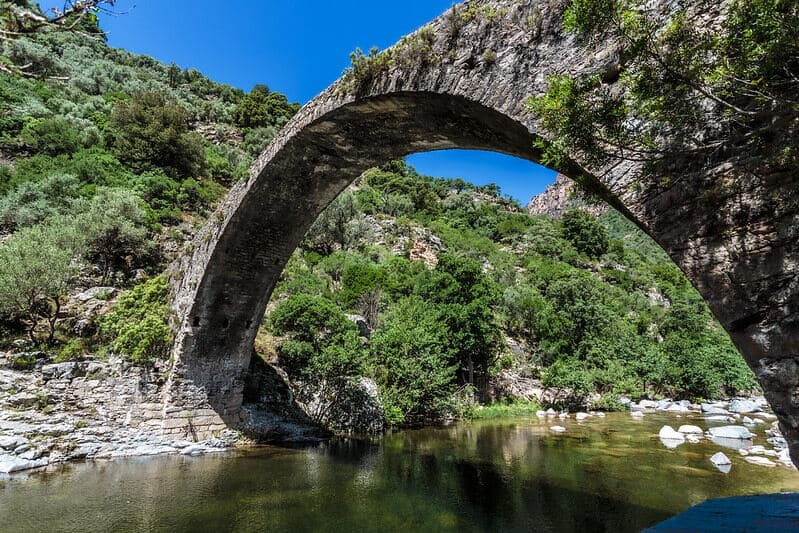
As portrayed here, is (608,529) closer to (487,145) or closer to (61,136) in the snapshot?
(487,145)

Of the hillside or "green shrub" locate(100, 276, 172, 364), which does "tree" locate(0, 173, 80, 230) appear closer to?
the hillside

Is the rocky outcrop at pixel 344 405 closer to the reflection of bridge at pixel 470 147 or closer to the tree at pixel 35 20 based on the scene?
the reflection of bridge at pixel 470 147

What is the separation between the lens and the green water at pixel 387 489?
6012mm

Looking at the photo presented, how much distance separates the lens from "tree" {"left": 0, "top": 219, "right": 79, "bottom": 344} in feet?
32.5

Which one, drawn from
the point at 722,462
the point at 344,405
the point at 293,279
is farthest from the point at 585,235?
the point at 344,405

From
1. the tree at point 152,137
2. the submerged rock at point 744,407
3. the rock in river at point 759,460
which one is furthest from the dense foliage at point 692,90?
the tree at point 152,137

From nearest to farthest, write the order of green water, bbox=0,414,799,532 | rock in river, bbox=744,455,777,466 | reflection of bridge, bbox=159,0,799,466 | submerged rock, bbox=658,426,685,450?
reflection of bridge, bbox=159,0,799,466 → green water, bbox=0,414,799,532 → rock in river, bbox=744,455,777,466 → submerged rock, bbox=658,426,685,450

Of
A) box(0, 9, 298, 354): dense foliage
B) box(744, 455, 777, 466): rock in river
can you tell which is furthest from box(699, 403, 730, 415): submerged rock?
box(0, 9, 298, 354): dense foliage

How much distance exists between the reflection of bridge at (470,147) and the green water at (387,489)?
297 centimetres

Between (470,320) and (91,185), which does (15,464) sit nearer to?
(91,185)

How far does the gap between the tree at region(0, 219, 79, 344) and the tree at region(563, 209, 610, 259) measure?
5021 cm

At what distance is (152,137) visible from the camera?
23.8m

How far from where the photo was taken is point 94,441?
9461mm

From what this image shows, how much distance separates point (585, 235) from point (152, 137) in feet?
155
